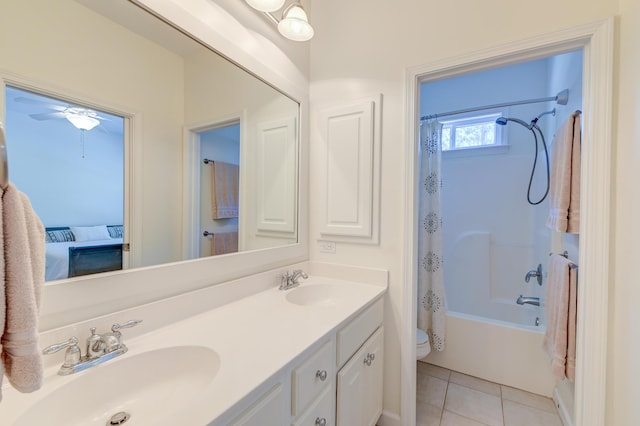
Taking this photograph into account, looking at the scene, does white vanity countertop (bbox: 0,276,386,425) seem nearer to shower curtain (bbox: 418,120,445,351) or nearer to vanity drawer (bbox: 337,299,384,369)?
vanity drawer (bbox: 337,299,384,369)

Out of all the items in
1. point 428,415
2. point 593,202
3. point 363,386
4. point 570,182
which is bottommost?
point 428,415

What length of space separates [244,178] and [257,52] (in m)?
0.66

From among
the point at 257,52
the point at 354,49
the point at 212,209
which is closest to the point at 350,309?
the point at 212,209

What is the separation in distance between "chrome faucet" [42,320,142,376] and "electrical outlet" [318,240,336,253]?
3.64 feet

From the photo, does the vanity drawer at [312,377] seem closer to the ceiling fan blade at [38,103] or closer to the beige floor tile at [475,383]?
the ceiling fan blade at [38,103]

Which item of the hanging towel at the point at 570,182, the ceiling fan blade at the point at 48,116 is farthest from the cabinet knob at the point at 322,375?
the hanging towel at the point at 570,182

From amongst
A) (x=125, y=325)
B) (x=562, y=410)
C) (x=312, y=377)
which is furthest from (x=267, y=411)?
(x=562, y=410)

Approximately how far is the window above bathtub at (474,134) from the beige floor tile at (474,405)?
204cm

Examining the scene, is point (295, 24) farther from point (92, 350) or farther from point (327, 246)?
point (92, 350)

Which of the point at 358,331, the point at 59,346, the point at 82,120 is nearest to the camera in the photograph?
the point at 59,346

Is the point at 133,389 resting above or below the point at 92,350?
below

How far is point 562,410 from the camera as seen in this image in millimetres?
1563

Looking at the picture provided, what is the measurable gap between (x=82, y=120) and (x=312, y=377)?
3.65 ft

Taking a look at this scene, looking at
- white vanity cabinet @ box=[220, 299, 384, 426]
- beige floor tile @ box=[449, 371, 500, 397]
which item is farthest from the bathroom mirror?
beige floor tile @ box=[449, 371, 500, 397]
